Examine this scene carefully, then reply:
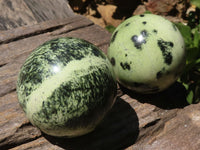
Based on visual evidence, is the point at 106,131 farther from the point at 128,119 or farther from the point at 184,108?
the point at 184,108

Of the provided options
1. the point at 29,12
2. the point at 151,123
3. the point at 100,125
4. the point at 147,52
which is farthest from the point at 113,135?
the point at 29,12

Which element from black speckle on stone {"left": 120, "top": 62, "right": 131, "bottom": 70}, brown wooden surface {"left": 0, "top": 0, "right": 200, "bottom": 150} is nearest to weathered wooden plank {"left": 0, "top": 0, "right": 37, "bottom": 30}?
brown wooden surface {"left": 0, "top": 0, "right": 200, "bottom": 150}

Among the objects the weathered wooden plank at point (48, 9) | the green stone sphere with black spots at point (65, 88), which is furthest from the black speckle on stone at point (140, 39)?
the weathered wooden plank at point (48, 9)

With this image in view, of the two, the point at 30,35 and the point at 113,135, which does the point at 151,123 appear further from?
the point at 30,35

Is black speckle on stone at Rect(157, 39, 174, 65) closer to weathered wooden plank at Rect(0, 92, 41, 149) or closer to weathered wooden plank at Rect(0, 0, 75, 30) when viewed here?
weathered wooden plank at Rect(0, 92, 41, 149)

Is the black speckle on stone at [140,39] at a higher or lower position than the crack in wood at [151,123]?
higher

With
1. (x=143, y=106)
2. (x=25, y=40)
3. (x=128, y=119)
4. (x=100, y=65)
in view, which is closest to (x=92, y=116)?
(x=100, y=65)

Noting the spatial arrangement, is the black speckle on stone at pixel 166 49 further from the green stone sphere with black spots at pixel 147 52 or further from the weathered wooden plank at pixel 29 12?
the weathered wooden plank at pixel 29 12
